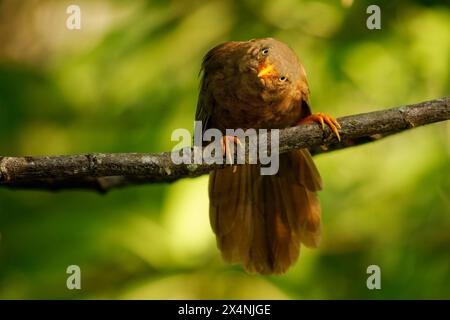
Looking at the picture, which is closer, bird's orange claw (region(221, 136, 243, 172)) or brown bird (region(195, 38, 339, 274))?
bird's orange claw (region(221, 136, 243, 172))

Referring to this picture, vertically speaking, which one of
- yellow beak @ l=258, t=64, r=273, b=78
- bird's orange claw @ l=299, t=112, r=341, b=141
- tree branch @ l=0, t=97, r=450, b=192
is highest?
yellow beak @ l=258, t=64, r=273, b=78

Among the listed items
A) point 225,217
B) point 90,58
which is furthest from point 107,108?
point 225,217

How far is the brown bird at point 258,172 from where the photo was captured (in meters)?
3.99

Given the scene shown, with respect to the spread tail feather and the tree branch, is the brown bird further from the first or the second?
the tree branch

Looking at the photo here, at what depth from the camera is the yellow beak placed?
12.8 feet

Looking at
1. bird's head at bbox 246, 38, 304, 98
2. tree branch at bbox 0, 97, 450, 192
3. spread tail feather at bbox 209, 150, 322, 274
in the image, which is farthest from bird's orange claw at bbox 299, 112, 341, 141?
spread tail feather at bbox 209, 150, 322, 274

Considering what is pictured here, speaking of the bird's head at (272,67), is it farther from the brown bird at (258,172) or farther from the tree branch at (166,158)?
the tree branch at (166,158)

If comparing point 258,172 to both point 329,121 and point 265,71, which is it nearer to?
point 265,71

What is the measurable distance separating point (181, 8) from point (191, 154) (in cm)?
190

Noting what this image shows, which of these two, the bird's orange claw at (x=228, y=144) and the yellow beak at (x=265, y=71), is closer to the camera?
the bird's orange claw at (x=228, y=144)

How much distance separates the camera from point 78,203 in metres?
4.80

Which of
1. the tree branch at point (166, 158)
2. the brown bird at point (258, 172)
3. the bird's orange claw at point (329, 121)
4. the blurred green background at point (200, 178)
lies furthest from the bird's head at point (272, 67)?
the blurred green background at point (200, 178)

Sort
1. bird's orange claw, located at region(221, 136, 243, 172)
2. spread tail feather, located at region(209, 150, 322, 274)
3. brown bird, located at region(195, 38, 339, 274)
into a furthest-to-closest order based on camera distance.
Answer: spread tail feather, located at region(209, 150, 322, 274) → brown bird, located at region(195, 38, 339, 274) → bird's orange claw, located at region(221, 136, 243, 172)

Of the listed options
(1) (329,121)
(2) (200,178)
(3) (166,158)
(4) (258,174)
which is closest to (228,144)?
(3) (166,158)
